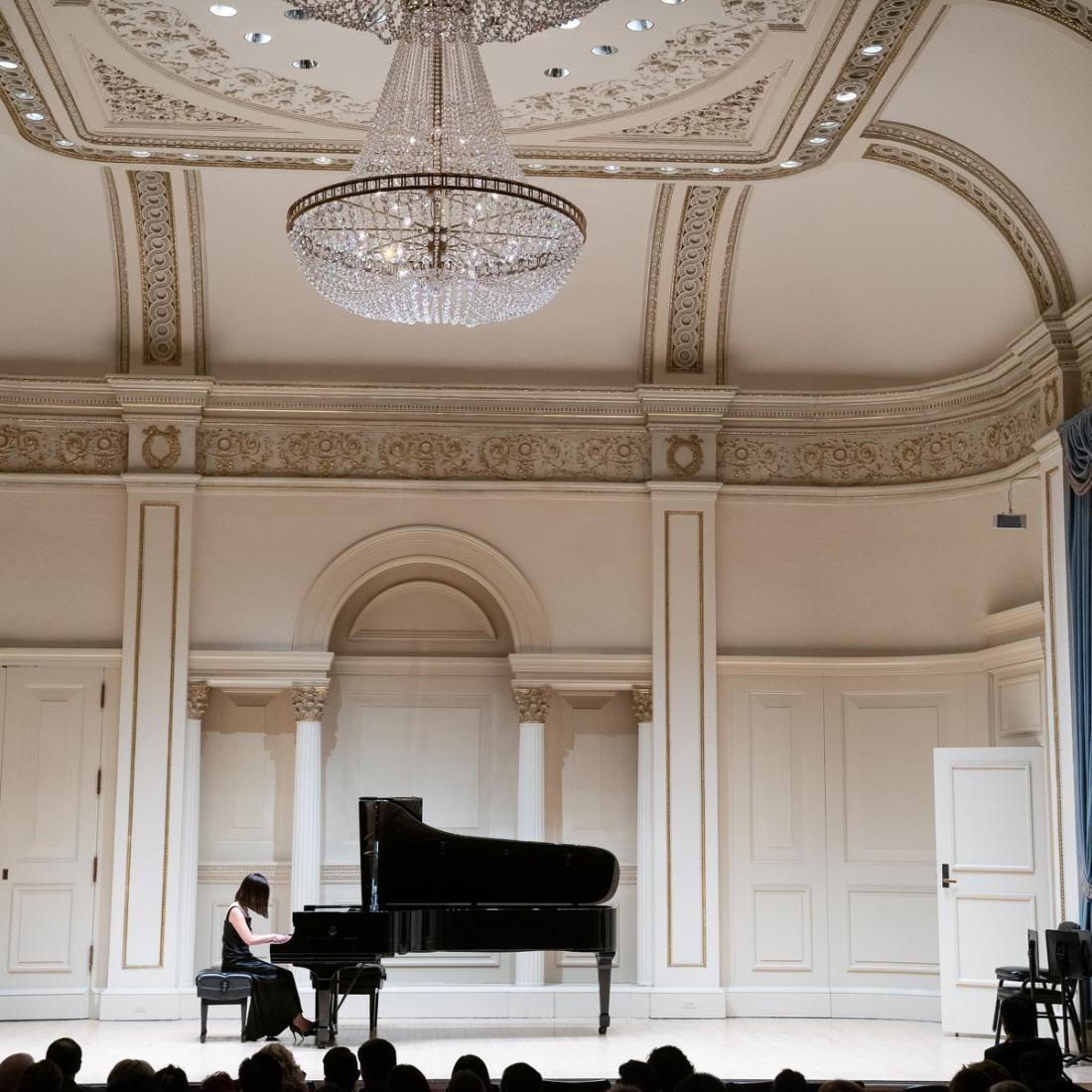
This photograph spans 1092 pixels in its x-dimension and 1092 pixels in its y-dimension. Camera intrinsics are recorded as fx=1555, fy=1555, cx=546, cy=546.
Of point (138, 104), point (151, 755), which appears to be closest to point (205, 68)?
point (138, 104)

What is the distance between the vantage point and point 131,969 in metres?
10.5

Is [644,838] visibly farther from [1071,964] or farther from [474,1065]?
[474,1065]

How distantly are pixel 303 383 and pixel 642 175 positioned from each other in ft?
10.2

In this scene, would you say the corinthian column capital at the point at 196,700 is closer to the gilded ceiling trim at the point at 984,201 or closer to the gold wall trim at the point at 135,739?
the gold wall trim at the point at 135,739

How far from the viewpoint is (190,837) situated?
10.7 metres

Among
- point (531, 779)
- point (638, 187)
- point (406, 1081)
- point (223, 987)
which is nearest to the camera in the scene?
point (406, 1081)

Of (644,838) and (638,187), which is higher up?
(638,187)

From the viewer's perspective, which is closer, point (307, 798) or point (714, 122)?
point (714, 122)

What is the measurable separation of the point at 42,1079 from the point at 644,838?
24.2 feet

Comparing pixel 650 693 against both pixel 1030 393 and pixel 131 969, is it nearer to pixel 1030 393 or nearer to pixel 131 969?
pixel 1030 393

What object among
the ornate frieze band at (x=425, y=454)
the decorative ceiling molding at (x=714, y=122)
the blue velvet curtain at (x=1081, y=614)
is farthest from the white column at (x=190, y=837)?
the blue velvet curtain at (x=1081, y=614)

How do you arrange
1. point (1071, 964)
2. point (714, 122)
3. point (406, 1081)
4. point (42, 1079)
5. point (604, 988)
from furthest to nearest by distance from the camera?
1. point (604, 988)
2. point (714, 122)
3. point (1071, 964)
4. point (42, 1079)
5. point (406, 1081)

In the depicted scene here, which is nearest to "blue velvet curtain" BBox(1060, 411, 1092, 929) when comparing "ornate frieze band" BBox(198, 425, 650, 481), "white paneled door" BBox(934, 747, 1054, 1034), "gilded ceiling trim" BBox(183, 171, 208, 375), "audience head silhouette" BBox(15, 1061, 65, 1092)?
"white paneled door" BBox(934, 747, 1054, 1034)

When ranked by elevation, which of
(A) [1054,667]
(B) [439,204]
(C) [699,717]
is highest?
(B) [439,204]
